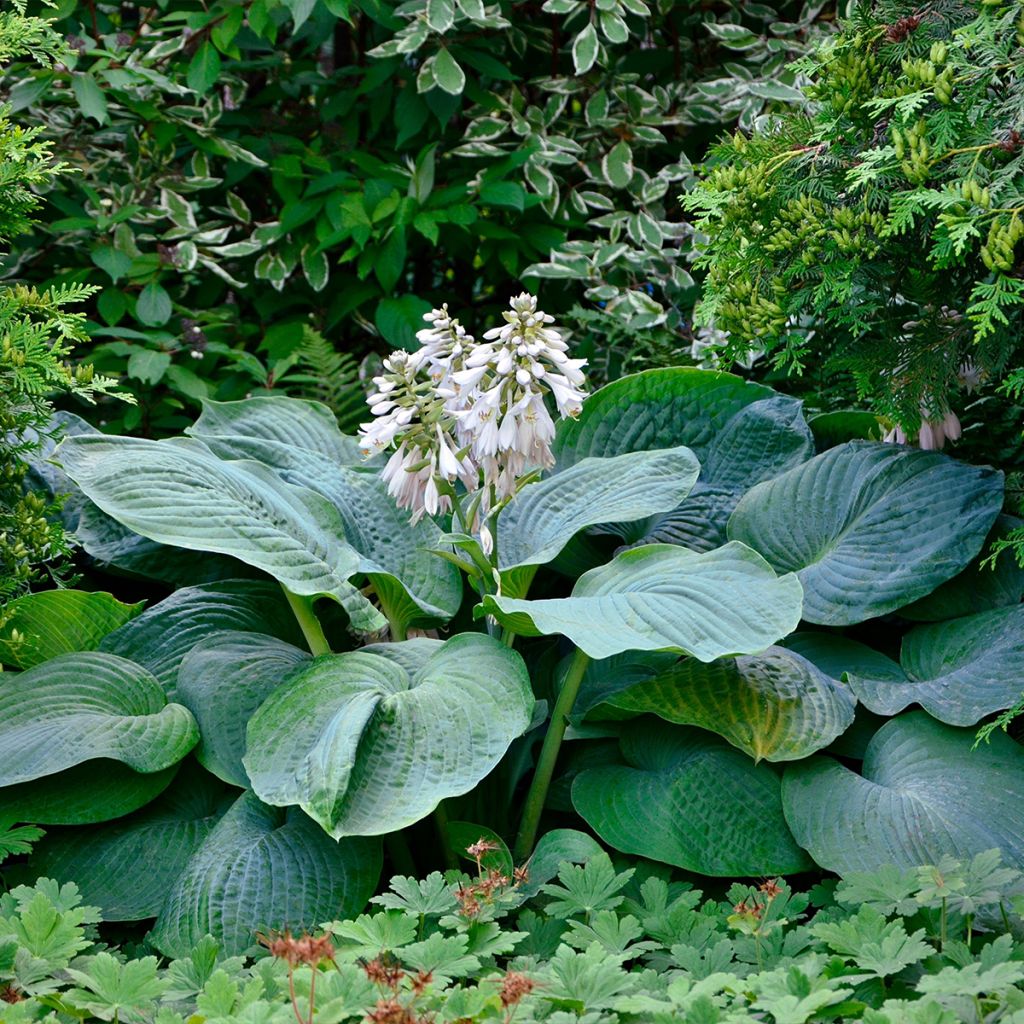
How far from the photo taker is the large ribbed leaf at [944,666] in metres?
2.35

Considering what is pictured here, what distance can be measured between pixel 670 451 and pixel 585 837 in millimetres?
895

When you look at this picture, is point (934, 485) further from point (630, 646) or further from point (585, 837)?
point (585, 837)

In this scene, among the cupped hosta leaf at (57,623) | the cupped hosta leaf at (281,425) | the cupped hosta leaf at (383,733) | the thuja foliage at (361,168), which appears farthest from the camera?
the thuja foliage at (361,168)

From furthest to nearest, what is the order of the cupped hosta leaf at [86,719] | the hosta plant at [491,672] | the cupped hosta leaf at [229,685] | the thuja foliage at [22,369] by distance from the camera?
the thuja foliage at [22,369] < the cupped hosta leaf at [229,685] < the cupped hosta leaf at [86,719] < the hosta plant at [491,672]

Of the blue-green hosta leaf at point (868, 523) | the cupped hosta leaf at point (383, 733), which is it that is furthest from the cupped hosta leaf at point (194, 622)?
the blue-green hosta leaf at point (868, 523)

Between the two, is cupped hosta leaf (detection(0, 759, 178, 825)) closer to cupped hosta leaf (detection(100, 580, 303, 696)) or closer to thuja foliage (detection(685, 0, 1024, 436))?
cupped hosta leaf (detection(100, 580, 303, 696))

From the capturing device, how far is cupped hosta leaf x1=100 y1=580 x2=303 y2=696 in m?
2.67

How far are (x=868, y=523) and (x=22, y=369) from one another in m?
1.81

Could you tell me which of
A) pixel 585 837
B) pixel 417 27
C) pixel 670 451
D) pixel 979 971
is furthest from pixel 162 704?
pixel 417 27

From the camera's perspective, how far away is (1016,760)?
90.8 inches

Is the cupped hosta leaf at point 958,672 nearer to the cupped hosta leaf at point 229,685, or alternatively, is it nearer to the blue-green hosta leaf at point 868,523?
the blue-green hosta leaf at point 868,523

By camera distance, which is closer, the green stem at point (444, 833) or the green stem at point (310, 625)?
the green stem at point (444, 833)

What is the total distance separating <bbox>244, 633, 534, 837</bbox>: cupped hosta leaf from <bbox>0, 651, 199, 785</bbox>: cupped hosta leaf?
23cm

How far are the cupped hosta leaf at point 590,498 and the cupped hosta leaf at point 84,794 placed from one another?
880 millimetres
